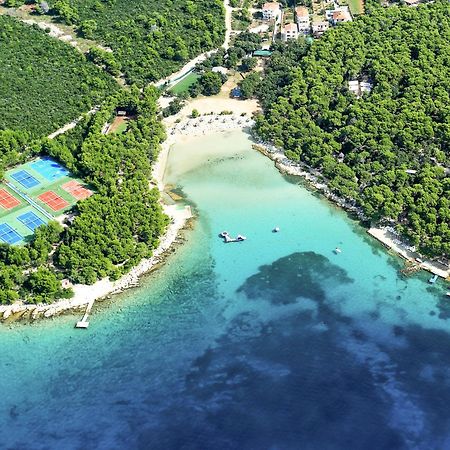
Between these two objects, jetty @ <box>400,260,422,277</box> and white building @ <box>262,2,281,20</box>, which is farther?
white building @ <box>262,2,281,20</box>

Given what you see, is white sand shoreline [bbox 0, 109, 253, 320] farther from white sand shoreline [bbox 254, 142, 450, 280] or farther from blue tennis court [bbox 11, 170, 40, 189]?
blue tennis court [bbox 11, 170, 40, 189]

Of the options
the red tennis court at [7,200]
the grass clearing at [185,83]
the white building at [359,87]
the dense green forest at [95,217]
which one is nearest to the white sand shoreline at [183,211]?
the dense green forest at [95,217]

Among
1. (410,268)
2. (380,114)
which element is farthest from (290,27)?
(410,268)

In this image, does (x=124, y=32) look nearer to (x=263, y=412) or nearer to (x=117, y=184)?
(x=117, y=184)

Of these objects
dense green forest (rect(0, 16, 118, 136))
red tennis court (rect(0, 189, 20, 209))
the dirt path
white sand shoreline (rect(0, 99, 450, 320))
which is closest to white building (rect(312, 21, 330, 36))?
the dirt path

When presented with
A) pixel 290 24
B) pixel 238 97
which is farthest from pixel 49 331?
pixel 290 24

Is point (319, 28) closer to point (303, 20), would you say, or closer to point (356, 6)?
point (303, 20)
